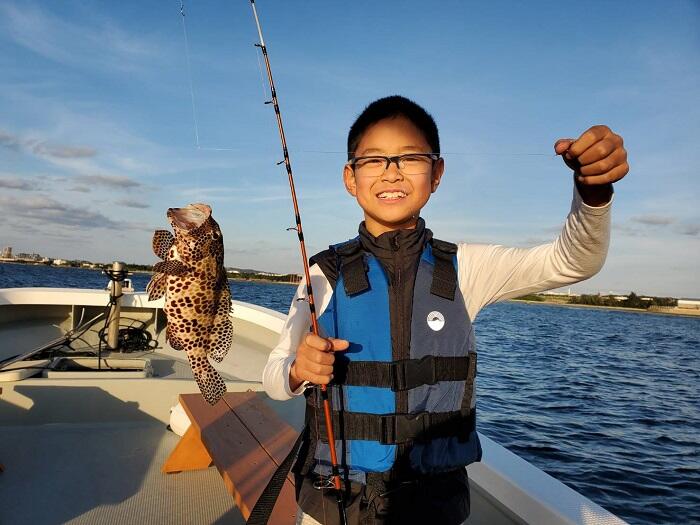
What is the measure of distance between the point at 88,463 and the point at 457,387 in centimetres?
445

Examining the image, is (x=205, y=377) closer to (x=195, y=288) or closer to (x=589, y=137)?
(x=195, y=288)

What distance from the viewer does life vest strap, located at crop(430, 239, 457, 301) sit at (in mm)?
2316

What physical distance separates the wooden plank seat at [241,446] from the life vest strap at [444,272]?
1.89 m

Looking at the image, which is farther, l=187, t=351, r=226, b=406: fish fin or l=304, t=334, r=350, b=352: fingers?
l=187, t=351, r=226, b=406: fish fin

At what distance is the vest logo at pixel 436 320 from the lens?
2281 mm

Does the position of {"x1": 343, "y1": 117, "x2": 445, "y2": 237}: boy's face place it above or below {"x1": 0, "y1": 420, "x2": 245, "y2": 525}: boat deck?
above

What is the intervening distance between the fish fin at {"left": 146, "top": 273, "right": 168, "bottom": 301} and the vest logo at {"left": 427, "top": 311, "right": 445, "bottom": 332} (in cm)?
112

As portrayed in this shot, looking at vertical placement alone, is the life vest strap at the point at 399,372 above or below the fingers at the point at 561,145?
below

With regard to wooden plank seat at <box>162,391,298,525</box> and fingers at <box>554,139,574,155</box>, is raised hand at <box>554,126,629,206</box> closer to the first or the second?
fingers at <box>554,139,574,155</box>

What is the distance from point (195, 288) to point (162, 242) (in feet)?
0.81

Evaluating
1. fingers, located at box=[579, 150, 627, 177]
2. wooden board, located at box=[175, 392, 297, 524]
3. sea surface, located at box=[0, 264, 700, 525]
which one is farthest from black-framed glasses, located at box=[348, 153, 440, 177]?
sea surface, located at box=[0, 264, 700, 525]

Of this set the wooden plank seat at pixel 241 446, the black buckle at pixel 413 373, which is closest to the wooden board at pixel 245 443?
the wooden plank seat at pixel 241 446

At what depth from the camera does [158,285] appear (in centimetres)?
214

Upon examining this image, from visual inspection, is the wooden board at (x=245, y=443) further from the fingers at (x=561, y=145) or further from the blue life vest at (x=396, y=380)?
the fingers at (x=561, y=145)
